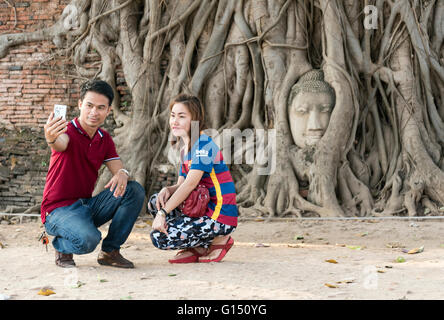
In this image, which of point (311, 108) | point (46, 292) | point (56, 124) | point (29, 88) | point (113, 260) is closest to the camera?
point (46, 292)

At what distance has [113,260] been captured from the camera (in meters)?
3.31

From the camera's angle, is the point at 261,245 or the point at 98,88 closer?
the point at 98,88

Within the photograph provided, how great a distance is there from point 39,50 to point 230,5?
2.69 metres

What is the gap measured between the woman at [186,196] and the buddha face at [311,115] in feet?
7.71

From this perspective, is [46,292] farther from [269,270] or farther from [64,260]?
[269,270]

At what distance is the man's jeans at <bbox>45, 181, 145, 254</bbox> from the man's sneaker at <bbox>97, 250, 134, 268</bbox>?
0.03m

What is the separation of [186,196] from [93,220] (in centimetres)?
63

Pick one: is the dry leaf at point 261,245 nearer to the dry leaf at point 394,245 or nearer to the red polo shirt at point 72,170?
the dry leaf at point 394,245

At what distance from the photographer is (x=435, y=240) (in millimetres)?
4340

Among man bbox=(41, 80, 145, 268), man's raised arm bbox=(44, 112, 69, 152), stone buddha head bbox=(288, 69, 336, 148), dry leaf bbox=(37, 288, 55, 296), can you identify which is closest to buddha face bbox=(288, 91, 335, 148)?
stone buddha head bbox=(288, 69, 336, 148)

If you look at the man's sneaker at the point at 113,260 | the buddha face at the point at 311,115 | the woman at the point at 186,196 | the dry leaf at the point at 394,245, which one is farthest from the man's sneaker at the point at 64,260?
the buddha face at the point at 311,115

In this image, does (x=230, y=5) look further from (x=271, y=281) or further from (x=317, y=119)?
(x=271, y=281)

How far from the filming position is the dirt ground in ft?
8.64

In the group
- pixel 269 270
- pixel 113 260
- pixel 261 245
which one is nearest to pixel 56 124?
pixel 113 260
